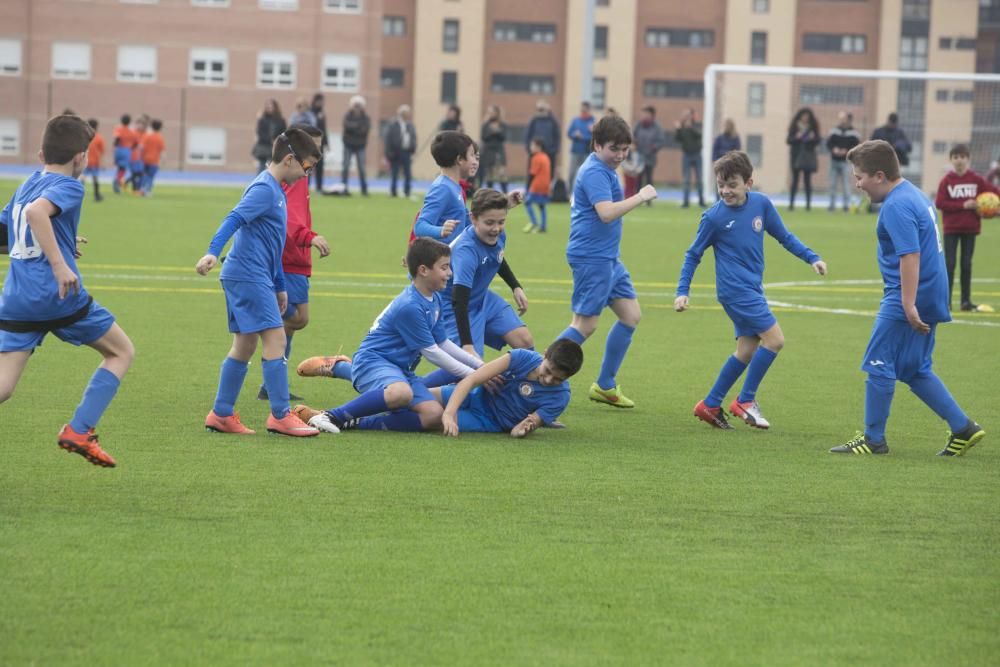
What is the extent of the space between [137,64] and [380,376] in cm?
6129

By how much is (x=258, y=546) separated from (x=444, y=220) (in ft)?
12.3

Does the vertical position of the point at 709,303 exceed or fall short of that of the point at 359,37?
it falls short

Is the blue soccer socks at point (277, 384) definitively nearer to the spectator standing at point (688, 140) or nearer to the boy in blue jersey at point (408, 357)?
the boy in blue jersey at point (408, 357)

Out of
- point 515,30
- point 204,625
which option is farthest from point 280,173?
point 515,30

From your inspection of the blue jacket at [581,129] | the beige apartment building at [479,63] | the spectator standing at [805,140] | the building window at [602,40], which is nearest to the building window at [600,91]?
the beige apartment building at [479,63]

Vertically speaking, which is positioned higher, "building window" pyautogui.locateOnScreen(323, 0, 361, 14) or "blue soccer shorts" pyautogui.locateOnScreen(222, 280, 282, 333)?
"building window" pyautogui.locateOnScreen(323, 0, 361, 14)

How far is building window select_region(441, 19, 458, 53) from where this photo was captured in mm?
80625

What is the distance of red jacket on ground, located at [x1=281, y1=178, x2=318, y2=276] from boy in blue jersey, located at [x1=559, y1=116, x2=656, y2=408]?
1.65m

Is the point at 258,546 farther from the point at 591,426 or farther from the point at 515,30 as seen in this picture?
the point at 515,30

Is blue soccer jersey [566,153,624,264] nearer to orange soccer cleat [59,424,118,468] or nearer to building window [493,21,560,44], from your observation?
orange soccer cleat [59,424,118,468]

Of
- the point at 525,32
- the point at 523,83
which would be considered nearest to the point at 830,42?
the point at 525,32

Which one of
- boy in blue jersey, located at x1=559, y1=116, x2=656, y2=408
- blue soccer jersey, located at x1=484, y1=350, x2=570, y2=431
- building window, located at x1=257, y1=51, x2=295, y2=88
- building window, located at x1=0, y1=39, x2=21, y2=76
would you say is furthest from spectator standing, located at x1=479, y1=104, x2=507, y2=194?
building window, located at x1=0, y1=39, x2=21, y2=76

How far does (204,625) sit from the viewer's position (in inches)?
190

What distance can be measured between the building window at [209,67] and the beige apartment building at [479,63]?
9cm
